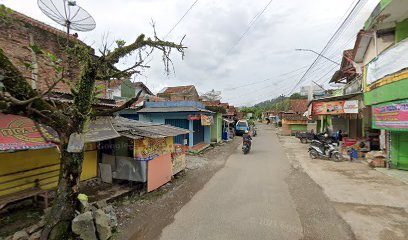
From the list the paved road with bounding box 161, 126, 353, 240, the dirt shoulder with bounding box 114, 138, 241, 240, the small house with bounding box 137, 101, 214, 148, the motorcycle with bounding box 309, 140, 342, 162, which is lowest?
the dirt shoulder with bounding box 114, 138, 241, 240

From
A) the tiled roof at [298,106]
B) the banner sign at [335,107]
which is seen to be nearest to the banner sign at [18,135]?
the banner sign at [335,107]

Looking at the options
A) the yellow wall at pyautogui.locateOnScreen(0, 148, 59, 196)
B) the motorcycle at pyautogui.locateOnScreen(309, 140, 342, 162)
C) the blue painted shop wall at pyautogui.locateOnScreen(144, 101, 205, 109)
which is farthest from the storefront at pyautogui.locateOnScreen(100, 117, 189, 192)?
the motorcycle at pyautogui.locateOnScreen(309, 140, 342, 162)

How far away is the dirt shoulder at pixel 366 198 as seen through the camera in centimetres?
498

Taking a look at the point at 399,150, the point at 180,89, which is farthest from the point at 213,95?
the point at 399,150

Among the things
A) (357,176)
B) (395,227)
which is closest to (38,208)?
(395,227)

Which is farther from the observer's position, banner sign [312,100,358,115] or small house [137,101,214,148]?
small house [137,101,214,148]

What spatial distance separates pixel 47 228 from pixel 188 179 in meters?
5.65

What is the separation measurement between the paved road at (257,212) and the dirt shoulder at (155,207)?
0.28 m

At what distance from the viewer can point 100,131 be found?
6.32 meters

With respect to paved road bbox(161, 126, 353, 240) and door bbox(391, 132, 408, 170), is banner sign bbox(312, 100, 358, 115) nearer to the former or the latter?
door bbox(391, 132, 408, 170)

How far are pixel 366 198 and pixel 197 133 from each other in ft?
42.9

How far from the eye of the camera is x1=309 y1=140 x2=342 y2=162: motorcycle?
12883mm

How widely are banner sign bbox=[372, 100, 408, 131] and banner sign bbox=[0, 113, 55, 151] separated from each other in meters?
11.4

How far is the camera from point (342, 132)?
19734mm
